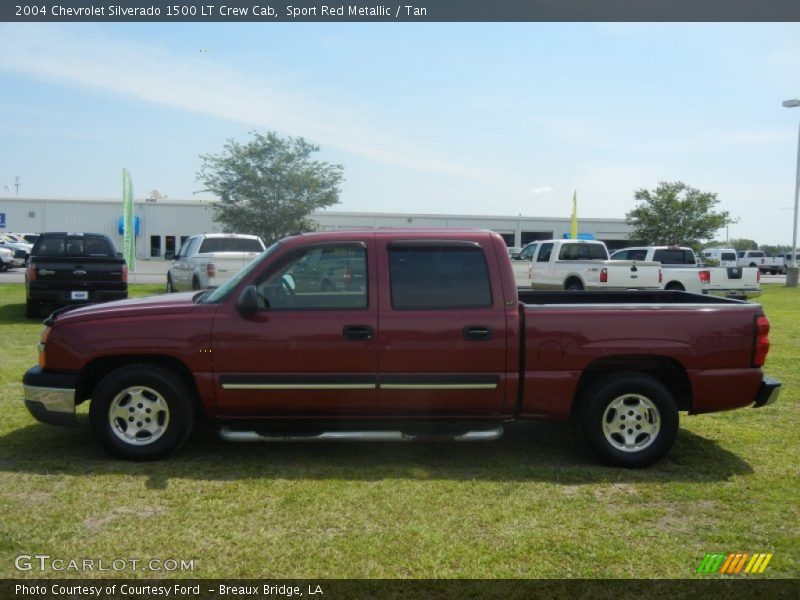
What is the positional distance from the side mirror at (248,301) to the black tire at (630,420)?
2.54 meters

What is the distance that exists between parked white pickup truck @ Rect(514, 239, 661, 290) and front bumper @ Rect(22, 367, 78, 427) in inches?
577

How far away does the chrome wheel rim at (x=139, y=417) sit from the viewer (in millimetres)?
5242

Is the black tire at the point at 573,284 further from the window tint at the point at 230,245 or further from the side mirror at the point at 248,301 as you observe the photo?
the side mirror at the point at 248,301

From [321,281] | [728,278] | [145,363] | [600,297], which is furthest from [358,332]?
[728,278]

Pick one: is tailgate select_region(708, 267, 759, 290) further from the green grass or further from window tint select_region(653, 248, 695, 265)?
the green grass

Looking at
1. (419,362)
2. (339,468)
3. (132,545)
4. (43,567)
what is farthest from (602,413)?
(43,567)

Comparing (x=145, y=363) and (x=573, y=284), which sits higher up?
(x=573, y=284)

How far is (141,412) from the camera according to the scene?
5.28m

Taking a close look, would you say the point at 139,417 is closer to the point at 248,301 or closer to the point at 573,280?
the point at 248,301

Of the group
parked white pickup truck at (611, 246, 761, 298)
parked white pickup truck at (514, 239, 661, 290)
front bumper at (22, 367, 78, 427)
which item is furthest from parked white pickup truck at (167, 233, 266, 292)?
parked white pickup truck at (611, 246, 761, 298)

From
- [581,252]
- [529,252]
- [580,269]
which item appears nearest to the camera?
[580,269]

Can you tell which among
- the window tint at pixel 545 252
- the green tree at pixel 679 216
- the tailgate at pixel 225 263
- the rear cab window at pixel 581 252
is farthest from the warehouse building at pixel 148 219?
the tailgate at pixel 225 263

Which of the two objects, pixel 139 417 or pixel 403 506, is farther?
pixel 139 417

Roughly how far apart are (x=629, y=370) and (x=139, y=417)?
12.2ft
